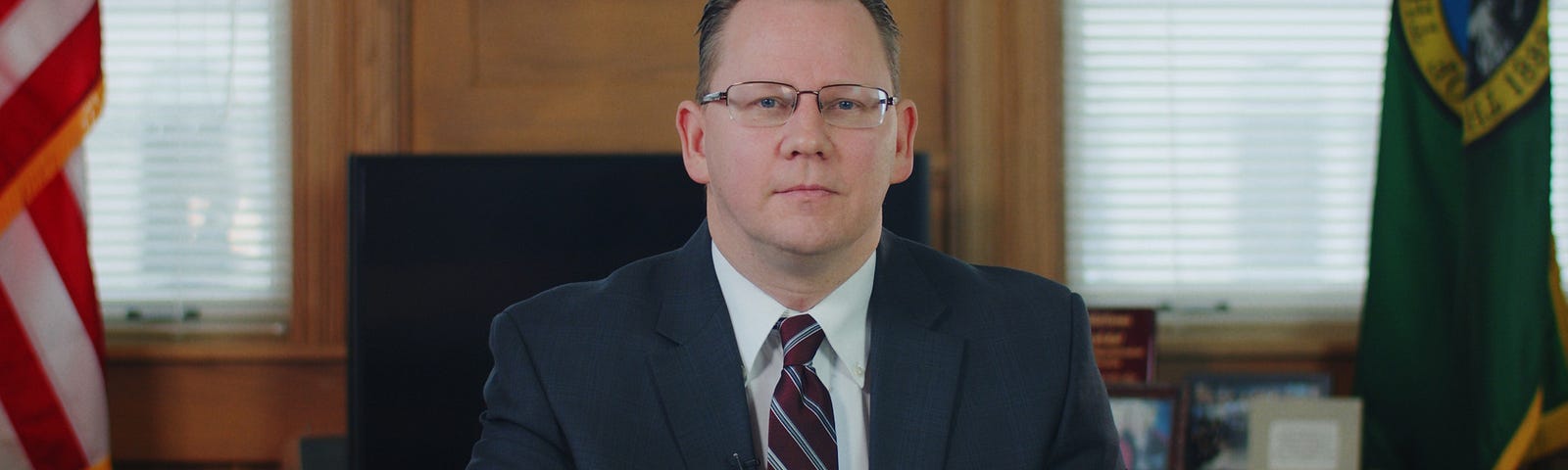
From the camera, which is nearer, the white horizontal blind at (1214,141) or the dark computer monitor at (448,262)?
the dark computer monitor at (448,262)

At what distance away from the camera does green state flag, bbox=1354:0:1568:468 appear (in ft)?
7.84

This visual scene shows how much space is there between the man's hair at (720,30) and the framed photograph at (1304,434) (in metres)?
1.69

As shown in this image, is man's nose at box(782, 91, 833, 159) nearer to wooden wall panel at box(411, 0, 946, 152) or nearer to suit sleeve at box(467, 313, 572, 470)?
suit sleeve at box(467, 313, 572, 470)

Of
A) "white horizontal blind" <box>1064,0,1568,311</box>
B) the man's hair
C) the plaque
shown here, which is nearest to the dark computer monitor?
the plaque

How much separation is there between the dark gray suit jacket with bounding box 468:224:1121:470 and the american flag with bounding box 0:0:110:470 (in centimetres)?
170

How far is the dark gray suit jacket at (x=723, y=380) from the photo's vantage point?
1049 mm

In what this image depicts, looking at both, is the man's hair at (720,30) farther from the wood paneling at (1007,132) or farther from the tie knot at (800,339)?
the wood paneling at (1007,132)

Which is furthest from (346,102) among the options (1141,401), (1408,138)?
(1408,138)

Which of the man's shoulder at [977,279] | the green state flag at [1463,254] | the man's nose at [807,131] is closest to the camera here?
the man's nose at [807,131]

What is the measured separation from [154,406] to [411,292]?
2.78 feet

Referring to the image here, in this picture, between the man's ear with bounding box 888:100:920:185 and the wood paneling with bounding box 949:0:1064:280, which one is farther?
the wood paneling with bounding box 949:0:1064:280

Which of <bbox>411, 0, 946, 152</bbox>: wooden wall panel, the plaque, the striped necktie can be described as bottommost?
the plaque

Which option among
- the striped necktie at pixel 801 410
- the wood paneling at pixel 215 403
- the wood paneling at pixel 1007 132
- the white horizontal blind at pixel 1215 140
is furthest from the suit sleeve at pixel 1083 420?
the wood paneling at pixel 215 403

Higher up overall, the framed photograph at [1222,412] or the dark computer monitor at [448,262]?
the dark computer monitor at [448,262]
